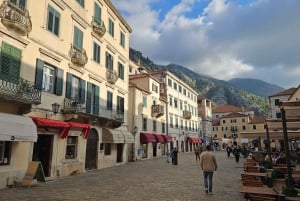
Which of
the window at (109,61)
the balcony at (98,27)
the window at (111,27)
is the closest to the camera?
the balcony at (98,27)

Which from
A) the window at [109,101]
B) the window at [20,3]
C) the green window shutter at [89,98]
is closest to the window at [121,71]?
the window at [109,101]

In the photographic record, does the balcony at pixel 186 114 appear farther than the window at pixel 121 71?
Yes

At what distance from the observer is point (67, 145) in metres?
17.4

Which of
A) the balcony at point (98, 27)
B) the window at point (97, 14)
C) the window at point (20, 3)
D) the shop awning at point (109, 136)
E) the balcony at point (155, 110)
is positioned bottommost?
the shop awning at point (109, 136)

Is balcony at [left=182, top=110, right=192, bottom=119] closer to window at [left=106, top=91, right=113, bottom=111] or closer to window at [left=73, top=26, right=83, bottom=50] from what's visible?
window at [left=106, top=91, right=113, bottom=111]

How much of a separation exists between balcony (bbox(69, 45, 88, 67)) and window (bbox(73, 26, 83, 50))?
0.39 meters

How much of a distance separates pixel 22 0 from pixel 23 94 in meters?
5.12

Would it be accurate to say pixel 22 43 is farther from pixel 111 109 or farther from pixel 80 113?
pixel 111 109

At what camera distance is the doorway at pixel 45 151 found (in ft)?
50.5

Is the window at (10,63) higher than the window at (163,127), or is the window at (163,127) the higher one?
the window at (10,63)

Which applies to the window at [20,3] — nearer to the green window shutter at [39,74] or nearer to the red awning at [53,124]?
the green window shutter at [39,74]

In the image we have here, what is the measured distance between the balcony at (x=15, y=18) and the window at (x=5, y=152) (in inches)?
221

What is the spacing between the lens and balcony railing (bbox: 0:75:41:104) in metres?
11.5

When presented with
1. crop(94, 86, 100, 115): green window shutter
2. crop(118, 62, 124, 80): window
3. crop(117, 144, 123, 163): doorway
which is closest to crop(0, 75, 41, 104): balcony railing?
crop(94, 86, 100, 115): green window shutter
